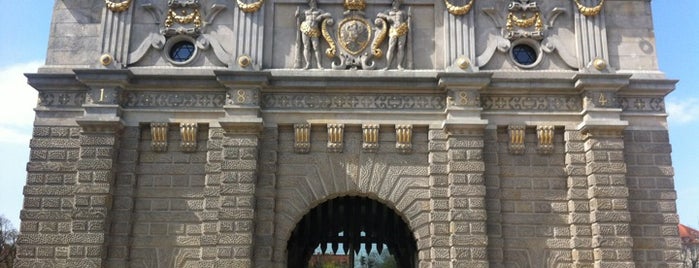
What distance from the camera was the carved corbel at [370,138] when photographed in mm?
15492

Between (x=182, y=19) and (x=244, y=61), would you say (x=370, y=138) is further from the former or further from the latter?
(x=182, y=19)

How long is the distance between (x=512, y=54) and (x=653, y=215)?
5.37 metres

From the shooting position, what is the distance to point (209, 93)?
1580 cm

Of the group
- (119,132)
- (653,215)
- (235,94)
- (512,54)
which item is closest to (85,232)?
(119,132)

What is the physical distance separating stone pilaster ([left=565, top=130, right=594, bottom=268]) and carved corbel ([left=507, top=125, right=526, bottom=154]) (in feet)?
3.75

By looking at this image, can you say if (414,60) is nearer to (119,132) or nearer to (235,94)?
(235,94)

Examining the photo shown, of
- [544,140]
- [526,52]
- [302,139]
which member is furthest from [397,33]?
[544,140]

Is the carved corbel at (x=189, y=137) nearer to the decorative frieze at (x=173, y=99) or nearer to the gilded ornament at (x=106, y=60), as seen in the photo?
the decorative frieze at (x=173, y=99)

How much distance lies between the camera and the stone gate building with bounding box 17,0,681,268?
14.9 meters

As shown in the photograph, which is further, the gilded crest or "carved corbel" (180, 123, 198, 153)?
the gilded crest

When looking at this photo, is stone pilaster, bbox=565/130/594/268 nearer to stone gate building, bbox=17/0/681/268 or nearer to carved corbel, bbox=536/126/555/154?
stone gate building, bbox=17/0/681/268

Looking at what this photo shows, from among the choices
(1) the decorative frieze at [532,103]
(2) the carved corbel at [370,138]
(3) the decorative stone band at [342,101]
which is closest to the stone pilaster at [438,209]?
(3) the decorative stone band at [342,101]

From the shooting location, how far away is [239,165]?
1506cm

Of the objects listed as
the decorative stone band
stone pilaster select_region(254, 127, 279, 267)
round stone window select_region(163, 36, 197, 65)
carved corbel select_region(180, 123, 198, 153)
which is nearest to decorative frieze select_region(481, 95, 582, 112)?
the decorative stone band
